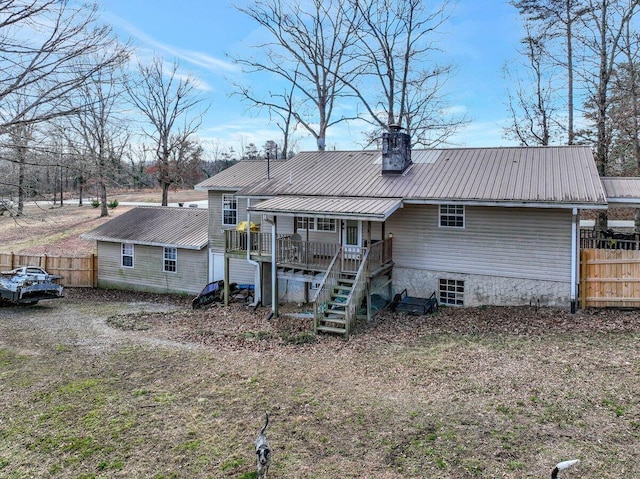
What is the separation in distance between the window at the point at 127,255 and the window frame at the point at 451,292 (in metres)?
15.2

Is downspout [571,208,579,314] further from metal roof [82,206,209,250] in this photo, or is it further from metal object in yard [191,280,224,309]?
metal roof [82,206,209,250]

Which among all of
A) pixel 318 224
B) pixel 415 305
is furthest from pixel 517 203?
pixel 318 224

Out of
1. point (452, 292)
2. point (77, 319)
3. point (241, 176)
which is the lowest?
point (77, 319)

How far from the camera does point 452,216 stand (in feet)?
48.5

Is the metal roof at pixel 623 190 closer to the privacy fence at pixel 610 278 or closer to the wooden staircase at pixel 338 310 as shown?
the privacy fence at pixel 610 278

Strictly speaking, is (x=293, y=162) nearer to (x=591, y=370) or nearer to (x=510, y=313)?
(x=510, y=313)

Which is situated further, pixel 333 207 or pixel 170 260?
pixel 170 260

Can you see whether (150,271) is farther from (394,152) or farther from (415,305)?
(415,305)

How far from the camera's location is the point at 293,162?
20.0m

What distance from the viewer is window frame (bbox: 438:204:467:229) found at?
14.6 m

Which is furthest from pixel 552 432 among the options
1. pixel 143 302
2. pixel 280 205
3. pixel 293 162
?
pixel 143 302

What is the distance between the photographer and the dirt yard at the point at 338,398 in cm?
650

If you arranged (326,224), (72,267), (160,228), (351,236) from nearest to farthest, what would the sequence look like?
(351,236) < (326,224) < (160,228) < (72,267)

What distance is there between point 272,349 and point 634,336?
8872 millimetres
